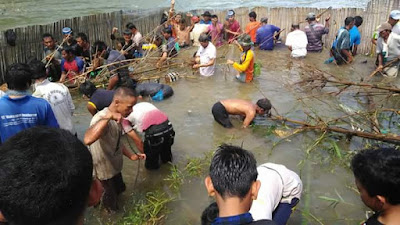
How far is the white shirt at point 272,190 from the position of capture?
2793 millimetres

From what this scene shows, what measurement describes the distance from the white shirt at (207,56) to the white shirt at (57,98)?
196 inches

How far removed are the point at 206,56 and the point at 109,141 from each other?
571 cm

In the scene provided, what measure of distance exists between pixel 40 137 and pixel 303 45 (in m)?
10.7

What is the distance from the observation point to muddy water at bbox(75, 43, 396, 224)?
4348 mm

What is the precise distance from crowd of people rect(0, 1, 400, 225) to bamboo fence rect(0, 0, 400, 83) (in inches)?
30.3

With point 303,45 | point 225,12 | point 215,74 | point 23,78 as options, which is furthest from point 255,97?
point 225,12

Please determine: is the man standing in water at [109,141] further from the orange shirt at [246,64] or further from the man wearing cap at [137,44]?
the man wearing cap at [137,44]

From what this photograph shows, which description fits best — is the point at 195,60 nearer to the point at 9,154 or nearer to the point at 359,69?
the point at 359,69

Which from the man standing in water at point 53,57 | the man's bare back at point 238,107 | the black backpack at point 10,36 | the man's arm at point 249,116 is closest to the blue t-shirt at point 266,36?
the man's bare back at point 238,107

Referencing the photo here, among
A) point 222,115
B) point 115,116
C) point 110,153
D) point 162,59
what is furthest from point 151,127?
point 162,59

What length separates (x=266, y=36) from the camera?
40.8 ft

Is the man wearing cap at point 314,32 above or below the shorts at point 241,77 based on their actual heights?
above

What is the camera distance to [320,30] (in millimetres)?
11516

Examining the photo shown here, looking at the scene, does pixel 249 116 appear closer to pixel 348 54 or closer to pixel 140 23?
pixel 348 54
